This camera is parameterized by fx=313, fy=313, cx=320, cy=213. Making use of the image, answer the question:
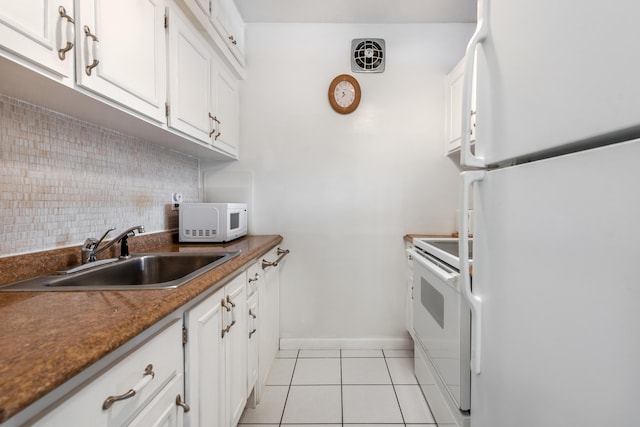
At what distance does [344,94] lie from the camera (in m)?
2.41

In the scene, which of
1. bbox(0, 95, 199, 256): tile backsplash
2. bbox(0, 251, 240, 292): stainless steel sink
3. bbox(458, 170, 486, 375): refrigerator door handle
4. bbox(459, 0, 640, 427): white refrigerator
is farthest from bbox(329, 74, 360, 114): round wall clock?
bbox(458, 170, 486, 375): refrigerator door handle

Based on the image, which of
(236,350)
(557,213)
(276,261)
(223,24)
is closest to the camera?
(557,213)

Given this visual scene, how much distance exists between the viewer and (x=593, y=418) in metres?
0.52

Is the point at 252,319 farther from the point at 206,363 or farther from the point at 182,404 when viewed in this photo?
the point at 182,404

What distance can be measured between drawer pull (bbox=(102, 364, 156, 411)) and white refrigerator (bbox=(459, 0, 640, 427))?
84cm

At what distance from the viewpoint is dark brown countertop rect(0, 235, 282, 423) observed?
433 mm

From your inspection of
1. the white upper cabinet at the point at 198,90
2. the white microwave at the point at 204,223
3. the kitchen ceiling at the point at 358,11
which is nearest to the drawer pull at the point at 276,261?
the white microwave at the point at 204,223

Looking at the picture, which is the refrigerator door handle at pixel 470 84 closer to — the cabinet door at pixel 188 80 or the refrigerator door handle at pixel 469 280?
the refrigerator door handle at pixel 469 280

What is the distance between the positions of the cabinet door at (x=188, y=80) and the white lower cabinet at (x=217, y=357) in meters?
0.81

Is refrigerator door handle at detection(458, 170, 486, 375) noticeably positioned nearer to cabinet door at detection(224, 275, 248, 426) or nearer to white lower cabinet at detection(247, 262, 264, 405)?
cabinet door at detection(224, 275, 248, 426)

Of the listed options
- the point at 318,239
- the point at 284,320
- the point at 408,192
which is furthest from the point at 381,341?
the point at 408,192

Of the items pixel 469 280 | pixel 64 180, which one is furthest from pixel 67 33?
pixel 469 280

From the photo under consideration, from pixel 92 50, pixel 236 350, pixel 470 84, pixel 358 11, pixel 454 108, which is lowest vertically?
pixel 236 350

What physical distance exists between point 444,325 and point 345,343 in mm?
1174
